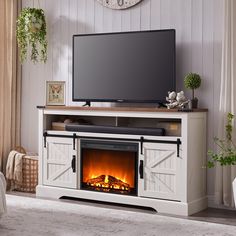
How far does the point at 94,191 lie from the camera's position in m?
5.43

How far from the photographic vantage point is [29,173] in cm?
598

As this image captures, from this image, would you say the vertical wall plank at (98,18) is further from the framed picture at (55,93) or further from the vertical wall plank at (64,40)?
the framed picture at (55,93)

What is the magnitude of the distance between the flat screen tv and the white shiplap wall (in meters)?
0.25

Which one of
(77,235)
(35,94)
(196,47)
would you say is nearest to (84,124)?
(35,94)

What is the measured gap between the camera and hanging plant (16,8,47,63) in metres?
6.09

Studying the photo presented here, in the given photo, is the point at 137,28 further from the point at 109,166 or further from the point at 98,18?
the point at 109,166

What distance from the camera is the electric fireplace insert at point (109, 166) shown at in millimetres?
5270

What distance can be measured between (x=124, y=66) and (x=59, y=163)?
1.23 meters

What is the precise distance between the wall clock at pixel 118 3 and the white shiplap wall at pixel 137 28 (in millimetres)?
55

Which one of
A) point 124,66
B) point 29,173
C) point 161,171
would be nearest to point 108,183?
point 161,171

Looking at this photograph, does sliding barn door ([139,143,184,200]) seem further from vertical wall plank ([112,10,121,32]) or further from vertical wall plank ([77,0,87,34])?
vertical wall plank ([77,0,87,34])

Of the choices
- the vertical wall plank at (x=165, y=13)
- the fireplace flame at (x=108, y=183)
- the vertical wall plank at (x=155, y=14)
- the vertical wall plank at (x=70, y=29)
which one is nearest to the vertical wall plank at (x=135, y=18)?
the vertical wall plank at (x=155, y=14)

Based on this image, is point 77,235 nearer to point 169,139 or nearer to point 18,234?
point 18,234

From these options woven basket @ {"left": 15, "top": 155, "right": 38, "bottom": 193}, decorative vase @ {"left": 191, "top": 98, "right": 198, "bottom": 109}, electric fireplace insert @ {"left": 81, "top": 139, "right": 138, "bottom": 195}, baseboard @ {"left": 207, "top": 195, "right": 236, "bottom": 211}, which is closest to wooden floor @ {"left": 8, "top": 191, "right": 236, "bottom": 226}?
baseboard @ {"left": 207, "top": 195, "right": 236, "bottom": 211}
